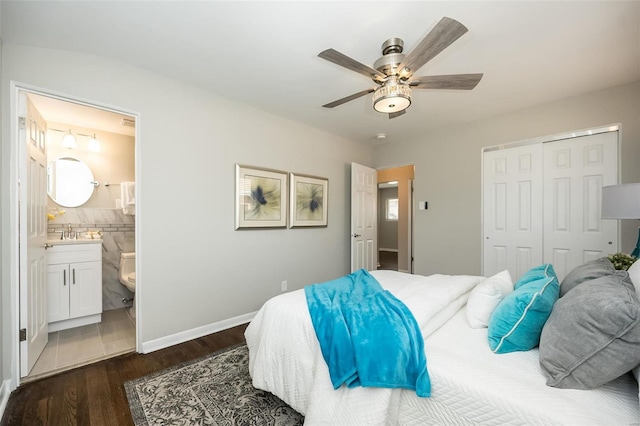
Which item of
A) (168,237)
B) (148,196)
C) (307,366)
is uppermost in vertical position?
(148,196)

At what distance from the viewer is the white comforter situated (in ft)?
4.03

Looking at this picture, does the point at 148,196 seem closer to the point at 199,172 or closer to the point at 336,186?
the point at 199,172

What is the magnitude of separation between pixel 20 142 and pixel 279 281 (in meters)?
2.64

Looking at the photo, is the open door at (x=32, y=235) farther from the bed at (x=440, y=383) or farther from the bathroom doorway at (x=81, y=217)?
the bed at (x=440, y=383)

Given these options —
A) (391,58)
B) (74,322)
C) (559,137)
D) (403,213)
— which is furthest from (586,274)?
(403,213)

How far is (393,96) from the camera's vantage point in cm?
177

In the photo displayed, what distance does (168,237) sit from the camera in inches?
102

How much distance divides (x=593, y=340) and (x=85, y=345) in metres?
3.64

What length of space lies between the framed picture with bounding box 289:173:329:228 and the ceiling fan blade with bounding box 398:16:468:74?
7.18 feet

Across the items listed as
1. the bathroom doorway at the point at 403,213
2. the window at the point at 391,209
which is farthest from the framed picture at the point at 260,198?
the window at the point at 391,209

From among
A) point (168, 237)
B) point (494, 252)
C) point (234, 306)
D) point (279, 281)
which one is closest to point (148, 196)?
point (168, 237)

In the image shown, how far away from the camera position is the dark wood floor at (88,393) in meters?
1.65

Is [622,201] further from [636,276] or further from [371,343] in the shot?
[371,343]

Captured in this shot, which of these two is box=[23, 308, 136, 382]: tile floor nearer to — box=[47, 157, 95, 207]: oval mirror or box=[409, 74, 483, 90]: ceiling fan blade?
box=[47, 157, 95, 207]: oval mirror
